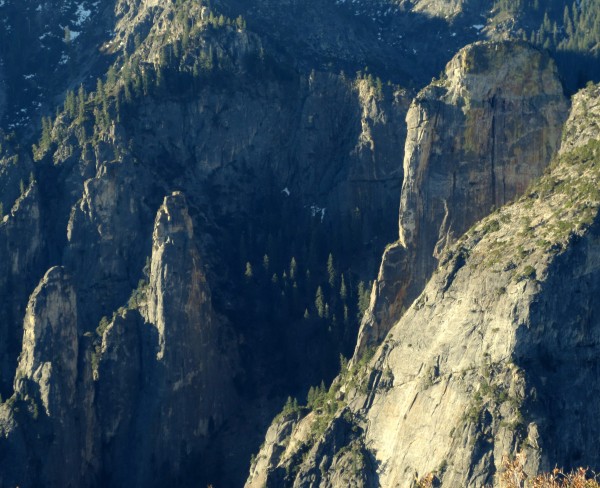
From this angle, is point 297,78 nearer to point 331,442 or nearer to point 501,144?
point 501,144

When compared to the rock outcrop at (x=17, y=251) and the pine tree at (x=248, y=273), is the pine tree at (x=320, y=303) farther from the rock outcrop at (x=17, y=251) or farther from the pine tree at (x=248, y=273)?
the rock outcrop at (x=17, y=251)

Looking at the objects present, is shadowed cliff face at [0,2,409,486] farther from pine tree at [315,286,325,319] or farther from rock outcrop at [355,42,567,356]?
rock outcrop at [355,42,567,356]

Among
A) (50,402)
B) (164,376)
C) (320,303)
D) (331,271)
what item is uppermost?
(331,271)

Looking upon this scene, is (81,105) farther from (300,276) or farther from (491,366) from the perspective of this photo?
(491,366)

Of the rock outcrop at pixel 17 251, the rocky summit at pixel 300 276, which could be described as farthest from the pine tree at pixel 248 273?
the rock outcrop at pixel 17 251

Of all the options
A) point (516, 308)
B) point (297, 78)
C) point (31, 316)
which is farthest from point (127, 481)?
point (297, 78)

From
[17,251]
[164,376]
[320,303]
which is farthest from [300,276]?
[17,251]

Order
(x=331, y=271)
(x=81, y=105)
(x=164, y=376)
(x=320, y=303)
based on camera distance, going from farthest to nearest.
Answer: (x=81, y=105) → (x=331, y=271) → (x=320, y=303) → (x=164, y=376)
